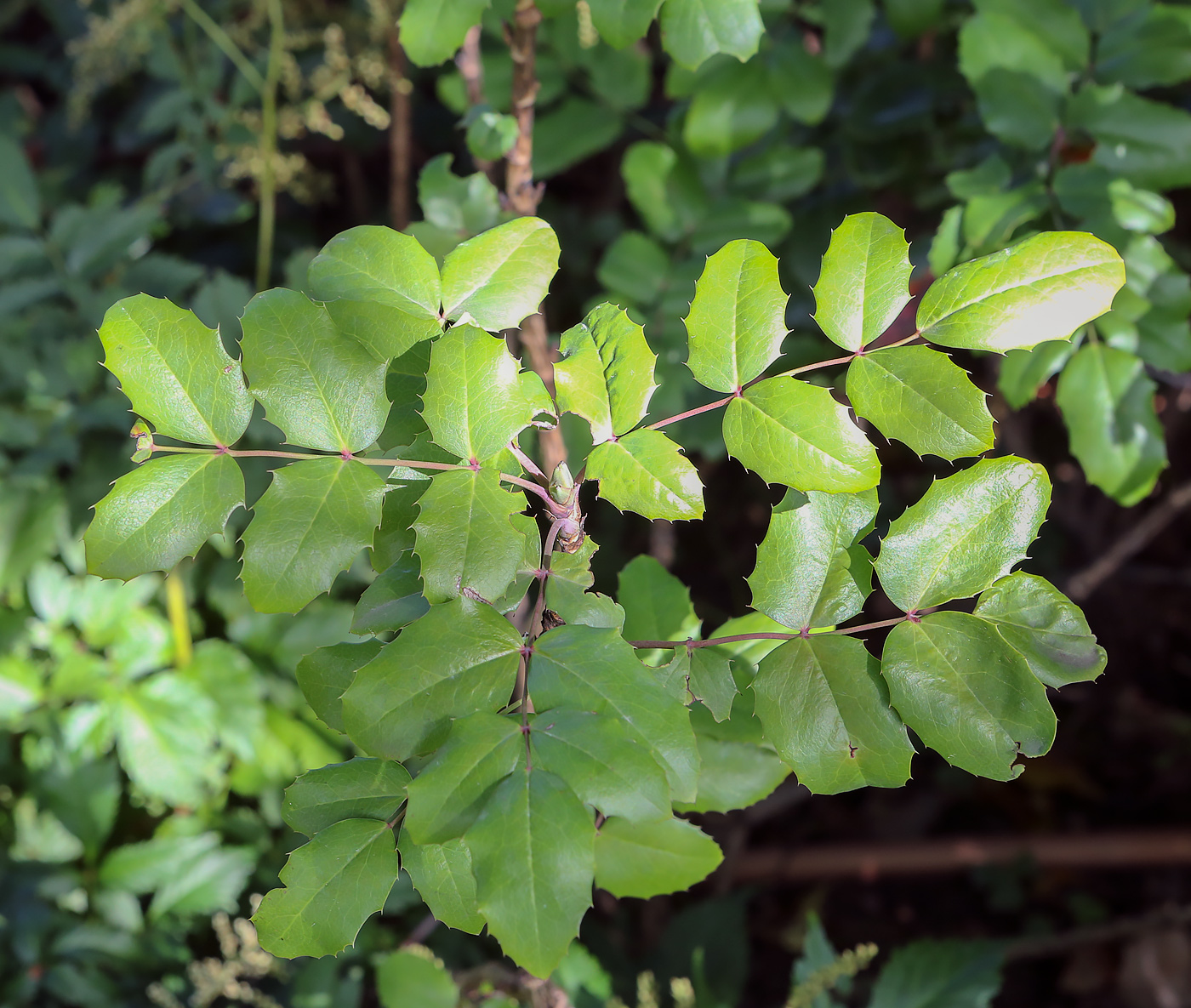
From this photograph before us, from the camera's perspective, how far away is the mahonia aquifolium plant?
61 cm

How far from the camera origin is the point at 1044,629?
64 centimetres

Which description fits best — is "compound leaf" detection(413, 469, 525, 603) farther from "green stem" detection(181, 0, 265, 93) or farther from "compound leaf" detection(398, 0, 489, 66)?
"green stem" detection(181, 0, 265, 93)

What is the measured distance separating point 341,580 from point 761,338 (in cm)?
106

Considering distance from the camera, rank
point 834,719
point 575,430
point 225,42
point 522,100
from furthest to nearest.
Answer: point 225,42 → point 575,430 → point 522,100 → point 834,719

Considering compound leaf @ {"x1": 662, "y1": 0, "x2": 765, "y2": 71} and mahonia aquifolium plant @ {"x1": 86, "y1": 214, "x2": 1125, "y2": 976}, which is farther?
compound leaf @ {"x1": 662, "y1": 0, "x2": 765, "y2": 71}

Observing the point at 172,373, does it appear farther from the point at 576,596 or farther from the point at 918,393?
the point at 918,393

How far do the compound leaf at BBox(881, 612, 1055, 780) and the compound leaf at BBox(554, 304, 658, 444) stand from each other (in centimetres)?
24

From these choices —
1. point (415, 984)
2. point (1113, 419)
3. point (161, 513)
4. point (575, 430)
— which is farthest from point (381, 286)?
point (1113, 419)

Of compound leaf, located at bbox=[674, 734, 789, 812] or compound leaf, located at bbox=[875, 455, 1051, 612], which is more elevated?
compound leaf, located at bbox=[875, 455, 1051, 612]

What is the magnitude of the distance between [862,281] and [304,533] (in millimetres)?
421

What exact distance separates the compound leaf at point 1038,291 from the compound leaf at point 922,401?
1.0 inches

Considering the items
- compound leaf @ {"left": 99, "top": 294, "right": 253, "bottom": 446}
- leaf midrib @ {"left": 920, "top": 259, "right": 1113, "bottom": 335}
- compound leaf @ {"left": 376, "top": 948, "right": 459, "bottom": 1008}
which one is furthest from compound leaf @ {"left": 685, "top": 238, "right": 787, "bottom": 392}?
compound leaf @ {"left": 376, "top": 948, "right": 459, "bottom": 1008}

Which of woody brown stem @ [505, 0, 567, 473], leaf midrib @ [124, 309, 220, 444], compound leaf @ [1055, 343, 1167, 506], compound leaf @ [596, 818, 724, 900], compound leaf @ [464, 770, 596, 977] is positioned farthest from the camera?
compound leaf @ [1055, 343, 1167, 506]

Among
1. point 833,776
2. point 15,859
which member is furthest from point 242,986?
point 833,776
